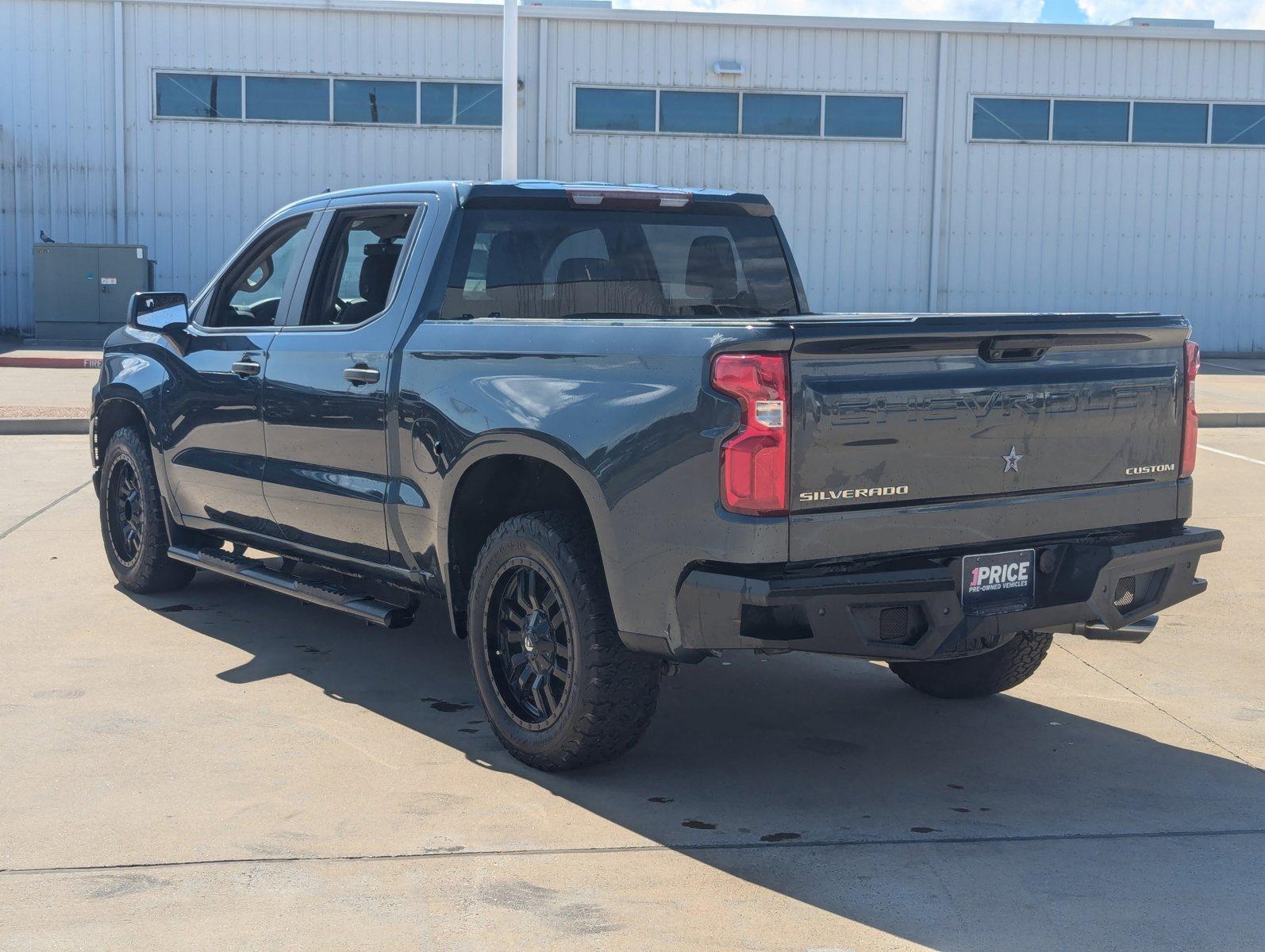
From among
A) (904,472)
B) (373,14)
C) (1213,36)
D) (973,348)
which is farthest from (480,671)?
(1213,36)

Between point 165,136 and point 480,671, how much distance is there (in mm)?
21501

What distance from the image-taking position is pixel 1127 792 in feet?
15.4

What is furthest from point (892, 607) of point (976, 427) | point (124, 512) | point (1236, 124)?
point (1236, 124)

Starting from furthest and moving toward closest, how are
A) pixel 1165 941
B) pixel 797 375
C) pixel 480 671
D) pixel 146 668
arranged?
pixel 146 668 → pixel 480 671 → pixel 797 375 → pixel 1165 941

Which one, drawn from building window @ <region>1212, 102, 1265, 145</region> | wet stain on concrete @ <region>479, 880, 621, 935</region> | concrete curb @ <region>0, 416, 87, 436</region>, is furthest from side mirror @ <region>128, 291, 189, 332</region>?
building window @ <region>1212, 102, 1265, 145</region>

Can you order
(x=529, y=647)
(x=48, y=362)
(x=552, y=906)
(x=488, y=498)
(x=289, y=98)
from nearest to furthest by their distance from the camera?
(x=552, y=906)
(x=529, y=647)
(x=488, y=498)
(x=48, y=362)
(x=289, y=98)

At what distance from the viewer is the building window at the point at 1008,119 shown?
82.3 feet

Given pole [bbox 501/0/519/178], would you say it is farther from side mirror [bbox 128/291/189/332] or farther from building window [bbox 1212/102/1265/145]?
building window [bbox 1212/102/1265/145]

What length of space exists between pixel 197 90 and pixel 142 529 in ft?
61.6

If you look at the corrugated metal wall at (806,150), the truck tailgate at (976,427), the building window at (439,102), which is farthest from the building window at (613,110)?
the truck tailgate at (976,427)

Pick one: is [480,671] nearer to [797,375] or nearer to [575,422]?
[575,422]

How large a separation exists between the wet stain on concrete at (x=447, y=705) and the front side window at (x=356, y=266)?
1502 mm

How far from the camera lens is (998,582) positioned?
4398 mm

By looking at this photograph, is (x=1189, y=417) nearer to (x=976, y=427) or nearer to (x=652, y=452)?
(x=976, y=427)
